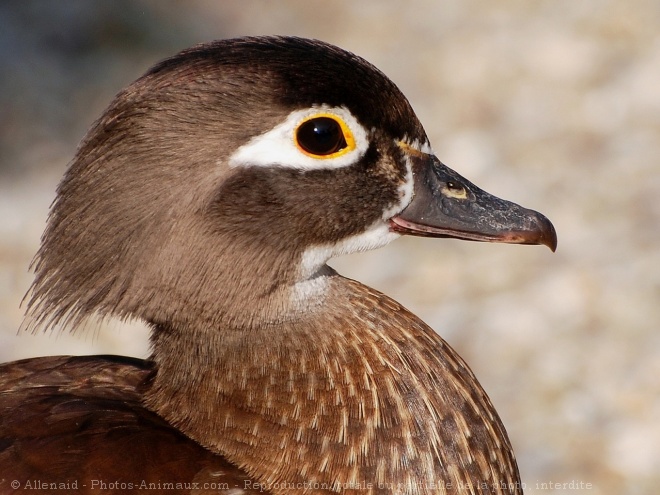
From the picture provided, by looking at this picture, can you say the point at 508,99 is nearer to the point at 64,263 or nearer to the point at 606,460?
the point at 606,460

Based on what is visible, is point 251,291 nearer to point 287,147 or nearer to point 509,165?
point 287,147

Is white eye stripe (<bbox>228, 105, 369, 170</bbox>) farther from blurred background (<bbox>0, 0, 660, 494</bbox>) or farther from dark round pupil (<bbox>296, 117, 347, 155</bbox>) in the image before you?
blurred background (<bbox>0, 0, 660, 494</bbox>)

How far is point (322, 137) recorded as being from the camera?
1567 mm

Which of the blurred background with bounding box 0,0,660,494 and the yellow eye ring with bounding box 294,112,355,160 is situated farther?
the blurred background with bounding box 0,0,660,494

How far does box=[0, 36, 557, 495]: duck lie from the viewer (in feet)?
4.98

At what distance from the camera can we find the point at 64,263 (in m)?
1.57

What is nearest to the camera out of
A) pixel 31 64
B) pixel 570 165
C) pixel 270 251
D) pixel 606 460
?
pixel 270 251

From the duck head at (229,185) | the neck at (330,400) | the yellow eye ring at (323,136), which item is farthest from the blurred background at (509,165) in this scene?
the yellow eye ring at (323,136)

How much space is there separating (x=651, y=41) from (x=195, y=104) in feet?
8.83

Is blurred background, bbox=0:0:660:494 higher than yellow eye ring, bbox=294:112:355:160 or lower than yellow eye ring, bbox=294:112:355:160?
higher

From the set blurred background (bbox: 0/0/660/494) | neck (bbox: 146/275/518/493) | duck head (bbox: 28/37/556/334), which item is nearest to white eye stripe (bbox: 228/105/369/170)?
duck head (bbox: 28/37/556/334)

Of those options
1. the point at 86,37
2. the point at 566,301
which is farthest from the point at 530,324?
the point at 86,37

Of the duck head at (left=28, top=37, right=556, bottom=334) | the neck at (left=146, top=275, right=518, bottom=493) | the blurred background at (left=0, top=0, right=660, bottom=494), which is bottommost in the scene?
the neck at (left=146, top=275, right=518, bottom=493)

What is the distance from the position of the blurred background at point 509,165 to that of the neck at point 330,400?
0.98 meters
